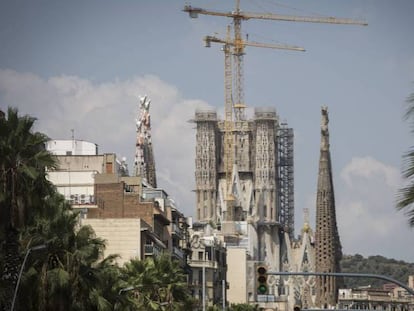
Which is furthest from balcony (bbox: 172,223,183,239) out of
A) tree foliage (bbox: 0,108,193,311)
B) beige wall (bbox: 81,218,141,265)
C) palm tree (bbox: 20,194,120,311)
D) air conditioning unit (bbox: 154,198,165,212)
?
palm tree (bbox: 20,194,120,311)

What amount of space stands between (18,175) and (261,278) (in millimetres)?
12758

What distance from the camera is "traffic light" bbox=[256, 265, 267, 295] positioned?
64.3 m

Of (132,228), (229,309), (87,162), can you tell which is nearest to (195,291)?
(229,309)

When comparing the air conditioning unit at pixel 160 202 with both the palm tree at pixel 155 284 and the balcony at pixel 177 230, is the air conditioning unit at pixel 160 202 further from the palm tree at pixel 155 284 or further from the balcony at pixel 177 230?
the palm tree at pixel 155 284

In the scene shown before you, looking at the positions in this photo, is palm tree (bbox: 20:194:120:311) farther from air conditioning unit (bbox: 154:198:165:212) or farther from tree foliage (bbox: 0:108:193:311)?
air conditioning unit (bbox: 154:198:165:212)

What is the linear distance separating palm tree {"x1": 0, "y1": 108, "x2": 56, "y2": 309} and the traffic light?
464 inches

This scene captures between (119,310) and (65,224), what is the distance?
14.4m

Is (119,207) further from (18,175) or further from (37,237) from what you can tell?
(18,175)

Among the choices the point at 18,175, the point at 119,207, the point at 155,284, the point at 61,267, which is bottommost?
the point at 155,284

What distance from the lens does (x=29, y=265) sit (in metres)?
73.9

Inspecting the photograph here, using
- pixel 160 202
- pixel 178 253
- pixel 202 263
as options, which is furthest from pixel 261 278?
pixel 202 263

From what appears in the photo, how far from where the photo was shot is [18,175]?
71562 millimetres

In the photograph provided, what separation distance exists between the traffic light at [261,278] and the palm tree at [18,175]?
11786mm

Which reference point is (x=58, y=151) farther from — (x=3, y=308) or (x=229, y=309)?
(x=3, y=308)
